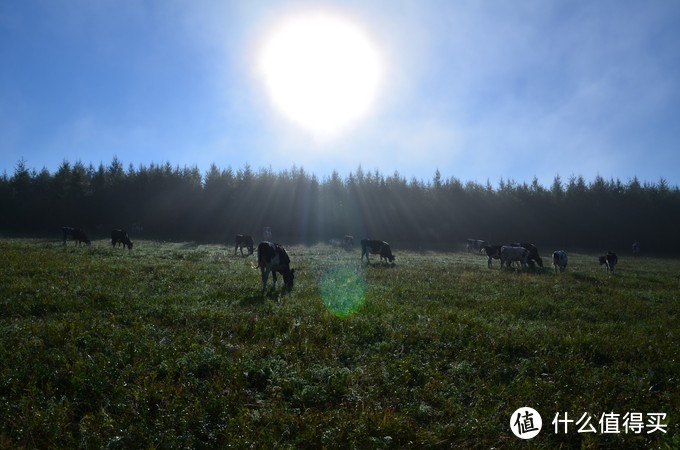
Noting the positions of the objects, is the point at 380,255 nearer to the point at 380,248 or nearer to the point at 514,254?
the point at 380,248

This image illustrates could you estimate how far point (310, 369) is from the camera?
6582 millimetres

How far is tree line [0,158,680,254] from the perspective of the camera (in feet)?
211

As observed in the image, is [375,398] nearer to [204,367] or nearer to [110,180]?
[204,367]

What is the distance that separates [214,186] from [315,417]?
68997 millimetres

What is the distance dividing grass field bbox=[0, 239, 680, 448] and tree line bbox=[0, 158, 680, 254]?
50049mm

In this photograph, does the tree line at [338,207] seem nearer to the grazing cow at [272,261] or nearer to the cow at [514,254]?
the cow at [514,254]

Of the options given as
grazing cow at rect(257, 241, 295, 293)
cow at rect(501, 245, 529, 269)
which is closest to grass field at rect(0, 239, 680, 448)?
grazing cow at rect(257, 241, 295, 293)

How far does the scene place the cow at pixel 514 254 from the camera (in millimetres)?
26984

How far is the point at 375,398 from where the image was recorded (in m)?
5.89

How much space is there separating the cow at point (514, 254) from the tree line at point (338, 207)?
108ft

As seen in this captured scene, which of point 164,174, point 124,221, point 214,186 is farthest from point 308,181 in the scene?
point 124,221

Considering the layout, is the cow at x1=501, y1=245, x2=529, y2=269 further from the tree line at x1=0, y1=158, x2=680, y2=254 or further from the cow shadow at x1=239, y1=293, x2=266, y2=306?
the tree line at x1=0, y1=158, x2=680, y2=254

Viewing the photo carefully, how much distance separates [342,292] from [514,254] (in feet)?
57.7

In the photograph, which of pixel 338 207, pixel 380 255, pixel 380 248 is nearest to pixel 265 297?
pixel 380 248
